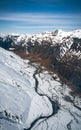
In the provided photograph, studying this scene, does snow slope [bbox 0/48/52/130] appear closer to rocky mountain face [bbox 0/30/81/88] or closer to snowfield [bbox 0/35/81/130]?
snowfield [bbox 0/35/81/130]

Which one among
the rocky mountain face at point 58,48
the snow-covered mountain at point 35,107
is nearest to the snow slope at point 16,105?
the snow-covered mountain at point 35,107

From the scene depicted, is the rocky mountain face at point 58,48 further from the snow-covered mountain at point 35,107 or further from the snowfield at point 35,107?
the snowfield at point 35,107

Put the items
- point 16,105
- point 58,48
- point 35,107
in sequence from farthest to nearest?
1. point 58,48
2. point 35,107
3. point 16,105

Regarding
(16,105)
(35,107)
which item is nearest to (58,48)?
(35,107)

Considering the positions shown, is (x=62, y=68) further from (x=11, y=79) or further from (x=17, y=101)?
(x=17, y=101)

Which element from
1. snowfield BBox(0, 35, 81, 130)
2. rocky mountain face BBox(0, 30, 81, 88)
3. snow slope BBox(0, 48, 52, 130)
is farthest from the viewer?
rocky mountain face BBox(0, 30, 81, 88)

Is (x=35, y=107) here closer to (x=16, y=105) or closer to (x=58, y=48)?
(x=16, y=105)

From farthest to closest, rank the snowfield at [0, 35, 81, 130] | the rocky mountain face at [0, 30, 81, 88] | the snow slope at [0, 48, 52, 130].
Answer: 1. the rocky mountain face at [0, 30, 81, 88]
2. the snowfield at [0, 35, 81, 130]
3. the snow slope at [0, 48, 52, 130]

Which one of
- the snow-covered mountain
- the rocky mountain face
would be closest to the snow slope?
the snow-covered mountain
